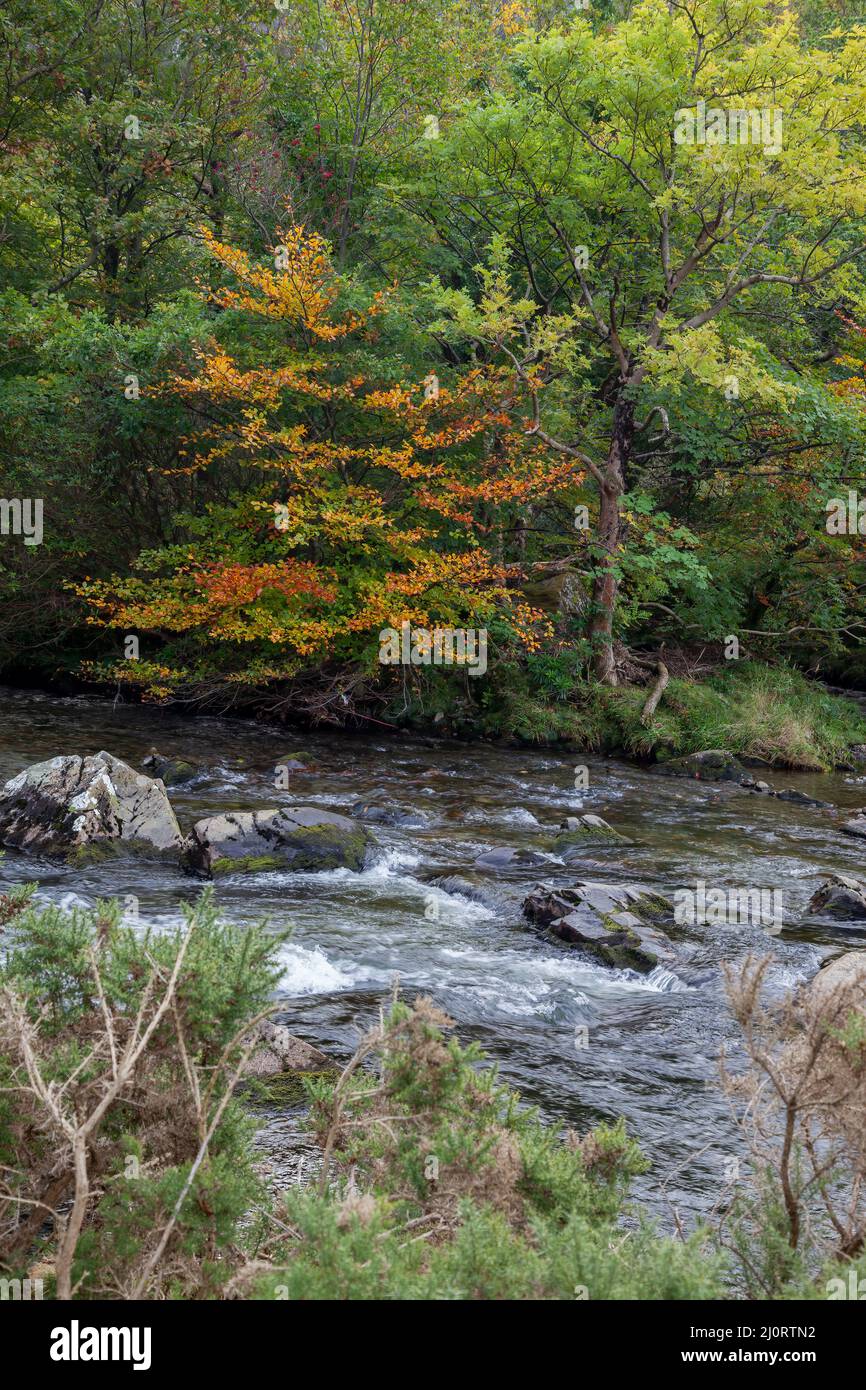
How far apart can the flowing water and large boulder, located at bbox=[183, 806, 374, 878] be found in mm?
213

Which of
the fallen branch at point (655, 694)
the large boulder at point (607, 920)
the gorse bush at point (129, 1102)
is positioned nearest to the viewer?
the gorse bush at point (129, 1102)

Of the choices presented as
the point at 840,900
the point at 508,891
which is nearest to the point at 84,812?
the point at 508,891

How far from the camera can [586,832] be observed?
11.5 m

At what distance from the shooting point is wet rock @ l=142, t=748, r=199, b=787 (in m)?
12.6

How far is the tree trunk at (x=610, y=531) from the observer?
17594 mm

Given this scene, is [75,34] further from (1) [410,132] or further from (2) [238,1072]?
(2) [238,1072]

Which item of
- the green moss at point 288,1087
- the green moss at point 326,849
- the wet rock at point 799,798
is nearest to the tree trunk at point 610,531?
the wet rock at point 799,798

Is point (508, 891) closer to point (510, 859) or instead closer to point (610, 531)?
point (510, 859)

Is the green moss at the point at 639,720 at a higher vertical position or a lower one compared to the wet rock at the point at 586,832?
higher

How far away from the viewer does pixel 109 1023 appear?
312 cm

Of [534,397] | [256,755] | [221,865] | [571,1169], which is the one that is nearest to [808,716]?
[534,397]

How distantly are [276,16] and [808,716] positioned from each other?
647 inches

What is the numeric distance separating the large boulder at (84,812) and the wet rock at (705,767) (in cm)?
826

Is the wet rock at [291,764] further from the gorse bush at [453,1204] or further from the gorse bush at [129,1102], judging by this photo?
the gorse bush at [129,1102]
